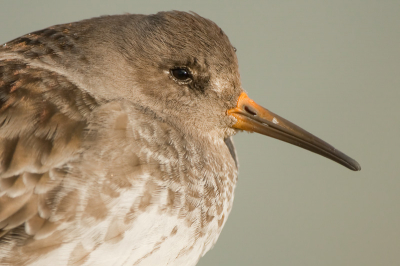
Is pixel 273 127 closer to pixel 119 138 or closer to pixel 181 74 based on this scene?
pixel 181 74

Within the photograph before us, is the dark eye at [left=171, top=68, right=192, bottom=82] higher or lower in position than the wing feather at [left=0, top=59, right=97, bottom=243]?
higher

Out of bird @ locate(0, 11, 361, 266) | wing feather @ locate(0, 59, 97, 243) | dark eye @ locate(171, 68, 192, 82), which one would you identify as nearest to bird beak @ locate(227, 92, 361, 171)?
bird @ locate(0, 11, 361, 266)

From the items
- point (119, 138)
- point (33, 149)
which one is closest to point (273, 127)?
point (119, 138)

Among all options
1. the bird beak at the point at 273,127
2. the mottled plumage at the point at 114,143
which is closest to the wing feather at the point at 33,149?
the mottled plumage at the point at 114,143

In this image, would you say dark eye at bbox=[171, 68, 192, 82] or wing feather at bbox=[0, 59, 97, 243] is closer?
wing feather at bbox=[0, 59, 97, 243]

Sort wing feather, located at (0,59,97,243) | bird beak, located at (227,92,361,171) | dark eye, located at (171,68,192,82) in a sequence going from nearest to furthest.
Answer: wing feather, located at (0,59,97,243) < dark eye, located at (171,68,192,82) < bird beak, located at (227,92,361,171)

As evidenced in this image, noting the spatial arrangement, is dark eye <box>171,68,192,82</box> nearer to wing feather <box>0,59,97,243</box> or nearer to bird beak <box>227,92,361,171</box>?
bird beak <box>227,92,361,171</box>
